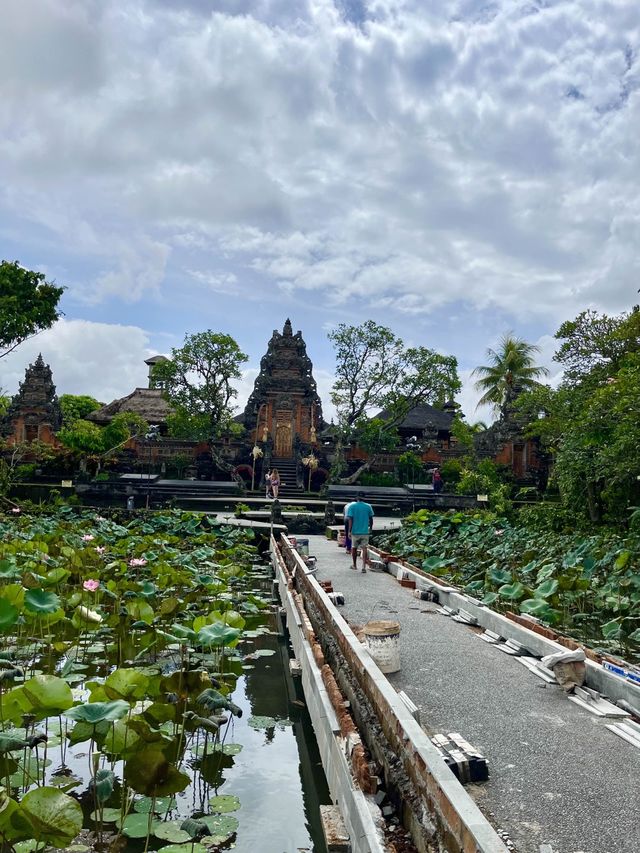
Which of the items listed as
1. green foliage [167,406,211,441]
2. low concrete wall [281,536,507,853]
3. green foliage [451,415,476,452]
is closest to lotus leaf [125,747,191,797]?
low concrete wall [281,536,507,853]

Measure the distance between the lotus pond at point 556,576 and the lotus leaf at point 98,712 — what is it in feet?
16.2

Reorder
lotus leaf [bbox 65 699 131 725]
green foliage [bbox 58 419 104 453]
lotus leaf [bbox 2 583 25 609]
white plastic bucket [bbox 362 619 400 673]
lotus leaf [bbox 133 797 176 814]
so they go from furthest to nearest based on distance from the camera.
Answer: green foliage [bbox 58 419 104 453]
lotus leaf [bbox 2 583 25 609]
white plastic bucket [bbox 362 619 400 673]
lotus leaf [bbox 133 797 176 814]
lotus leaf [bbox 65 699 131 725]

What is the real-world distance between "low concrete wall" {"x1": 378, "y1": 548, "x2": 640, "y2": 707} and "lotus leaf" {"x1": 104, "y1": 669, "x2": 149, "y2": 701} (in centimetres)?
352

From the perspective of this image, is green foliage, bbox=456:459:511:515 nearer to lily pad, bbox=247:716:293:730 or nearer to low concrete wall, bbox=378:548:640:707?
low concrete wall, bbox=378:548:640:707

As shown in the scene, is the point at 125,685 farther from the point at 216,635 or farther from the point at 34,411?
the point at 34,411

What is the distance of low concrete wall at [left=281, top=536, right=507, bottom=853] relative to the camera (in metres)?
2.64

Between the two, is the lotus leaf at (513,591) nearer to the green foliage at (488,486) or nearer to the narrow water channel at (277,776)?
the narrow water channel at (277,776)

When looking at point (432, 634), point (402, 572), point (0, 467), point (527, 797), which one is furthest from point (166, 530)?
point (527, 797)

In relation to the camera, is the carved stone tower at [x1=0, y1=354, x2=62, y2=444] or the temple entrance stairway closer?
the temple entrance stairway

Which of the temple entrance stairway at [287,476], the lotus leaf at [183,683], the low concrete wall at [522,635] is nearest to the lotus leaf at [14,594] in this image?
the lotus leaf at [183,683]

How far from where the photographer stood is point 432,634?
7023 mm

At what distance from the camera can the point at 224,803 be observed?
4328 mm

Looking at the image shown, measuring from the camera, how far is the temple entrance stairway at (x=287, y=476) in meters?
31.1

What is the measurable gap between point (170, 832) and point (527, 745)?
2249mm
